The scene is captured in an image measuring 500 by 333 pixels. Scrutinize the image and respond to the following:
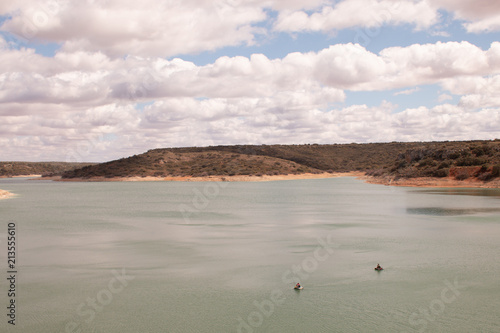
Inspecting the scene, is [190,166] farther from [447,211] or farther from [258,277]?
[258,277]

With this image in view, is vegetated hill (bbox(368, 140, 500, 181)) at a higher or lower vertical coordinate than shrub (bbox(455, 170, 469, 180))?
higher

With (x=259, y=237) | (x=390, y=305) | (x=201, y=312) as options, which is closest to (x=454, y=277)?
(x=390, y=305)

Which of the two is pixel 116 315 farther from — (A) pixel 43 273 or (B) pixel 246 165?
(B) pixel 246 165

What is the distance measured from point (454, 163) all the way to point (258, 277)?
8112 centimetres

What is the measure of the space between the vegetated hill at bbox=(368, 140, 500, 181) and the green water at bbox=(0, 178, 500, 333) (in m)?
49.4

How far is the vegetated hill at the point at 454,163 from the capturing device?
83.4m

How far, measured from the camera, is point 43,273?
72.7 ft

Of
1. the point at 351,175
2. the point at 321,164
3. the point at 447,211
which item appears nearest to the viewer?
the point at 447,211

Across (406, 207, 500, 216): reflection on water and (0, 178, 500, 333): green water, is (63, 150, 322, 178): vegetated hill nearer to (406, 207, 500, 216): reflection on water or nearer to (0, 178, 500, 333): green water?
(406, 207, 500, 216): reflection on water

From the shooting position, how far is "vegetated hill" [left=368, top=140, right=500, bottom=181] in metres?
83.4

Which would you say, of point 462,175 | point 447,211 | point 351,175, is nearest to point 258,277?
point 447,211

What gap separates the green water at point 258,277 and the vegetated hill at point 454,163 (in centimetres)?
4942

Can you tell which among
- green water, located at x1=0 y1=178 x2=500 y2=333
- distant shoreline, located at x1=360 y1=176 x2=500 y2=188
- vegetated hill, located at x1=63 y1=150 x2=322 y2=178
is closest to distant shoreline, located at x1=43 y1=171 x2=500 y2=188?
distant shoreline, located at x1=360 y1=176 x2=500 y2=188

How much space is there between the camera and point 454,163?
89.9 meters
